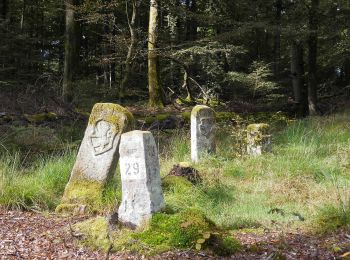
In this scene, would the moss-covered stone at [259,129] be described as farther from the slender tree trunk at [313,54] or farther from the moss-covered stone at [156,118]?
the slender tree trunk at [313,54]

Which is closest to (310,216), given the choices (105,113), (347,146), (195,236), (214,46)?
(195,236)

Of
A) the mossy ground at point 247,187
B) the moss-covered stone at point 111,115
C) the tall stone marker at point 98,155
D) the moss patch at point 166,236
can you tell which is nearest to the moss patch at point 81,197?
the tall stone marker at point 98,155

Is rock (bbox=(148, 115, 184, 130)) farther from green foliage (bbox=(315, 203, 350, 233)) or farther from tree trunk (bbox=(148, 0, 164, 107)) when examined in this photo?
green foliage (bbox=(315, 203, 350, 233))

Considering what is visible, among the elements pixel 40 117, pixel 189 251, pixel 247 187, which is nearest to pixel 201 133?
pixel 247 187

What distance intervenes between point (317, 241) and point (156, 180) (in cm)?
172

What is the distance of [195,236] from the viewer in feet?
13.6

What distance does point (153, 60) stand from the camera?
604 inches

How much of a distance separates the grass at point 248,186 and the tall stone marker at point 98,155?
23 cm

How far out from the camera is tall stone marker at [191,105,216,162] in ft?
29.7

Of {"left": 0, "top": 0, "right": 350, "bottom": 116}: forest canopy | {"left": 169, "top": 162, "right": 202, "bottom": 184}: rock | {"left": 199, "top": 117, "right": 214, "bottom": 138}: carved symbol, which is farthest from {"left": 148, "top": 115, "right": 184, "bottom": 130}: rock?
{"left": 169, "top": 162, "right": 202, "bottom": 184}: rock

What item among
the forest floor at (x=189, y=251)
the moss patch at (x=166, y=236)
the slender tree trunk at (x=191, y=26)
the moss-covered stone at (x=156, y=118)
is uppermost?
the slender tree trunk at (x=191, y=26)

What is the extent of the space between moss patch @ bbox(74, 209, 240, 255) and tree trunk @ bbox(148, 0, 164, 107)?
1067cm

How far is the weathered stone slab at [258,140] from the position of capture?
30.2 ft

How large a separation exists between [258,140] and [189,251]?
5.51 m
